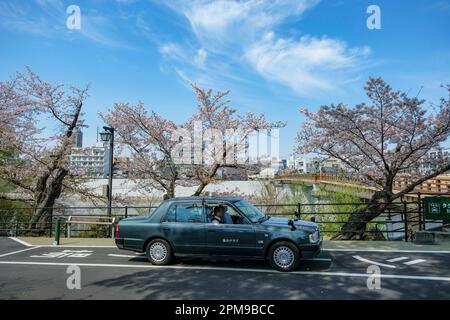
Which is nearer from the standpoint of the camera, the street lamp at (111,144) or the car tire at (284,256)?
the car tire at (284,256)

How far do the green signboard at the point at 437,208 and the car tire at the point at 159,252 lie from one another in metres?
7.95

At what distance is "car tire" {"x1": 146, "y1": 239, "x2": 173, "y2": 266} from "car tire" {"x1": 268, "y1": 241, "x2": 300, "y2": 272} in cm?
235

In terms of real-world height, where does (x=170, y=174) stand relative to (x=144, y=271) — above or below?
above

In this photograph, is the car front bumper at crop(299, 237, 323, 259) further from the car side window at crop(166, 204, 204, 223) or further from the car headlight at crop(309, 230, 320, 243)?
the car side window at crop(166, 204, 204, 223)

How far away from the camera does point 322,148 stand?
15.4 metres

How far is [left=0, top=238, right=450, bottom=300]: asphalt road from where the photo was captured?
592cm

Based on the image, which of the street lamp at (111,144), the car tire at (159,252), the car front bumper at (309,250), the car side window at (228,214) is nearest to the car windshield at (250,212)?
the car side window at (228,214)

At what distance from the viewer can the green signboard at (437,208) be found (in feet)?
34.3

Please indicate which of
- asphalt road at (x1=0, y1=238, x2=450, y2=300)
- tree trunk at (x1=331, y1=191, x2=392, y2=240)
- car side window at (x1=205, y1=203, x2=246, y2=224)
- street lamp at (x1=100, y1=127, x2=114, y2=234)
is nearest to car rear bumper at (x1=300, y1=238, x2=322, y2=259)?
asphalt road at (x1=0, y1=238, x2=450, y2=300)

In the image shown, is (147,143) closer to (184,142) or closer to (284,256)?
(184,142)

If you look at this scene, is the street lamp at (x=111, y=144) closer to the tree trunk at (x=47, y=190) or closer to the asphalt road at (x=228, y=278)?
the asphalt road at (x=228, y=278)
